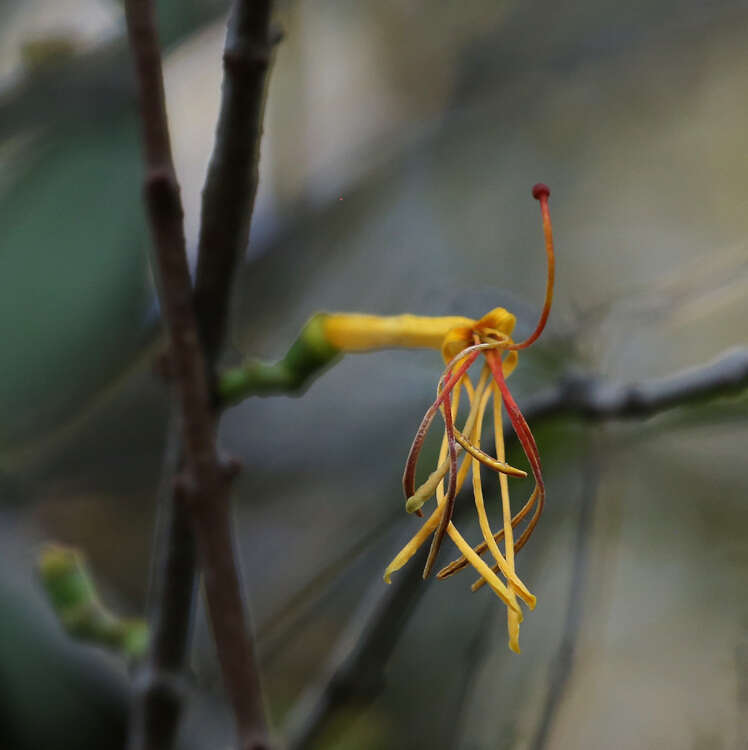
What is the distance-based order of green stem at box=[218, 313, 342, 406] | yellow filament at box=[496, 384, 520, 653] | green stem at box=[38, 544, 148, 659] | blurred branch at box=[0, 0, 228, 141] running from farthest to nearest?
blurred branch at box=[0, 0, 228, 141] < green stem at box=[38, 544, 148, 659] < green stem at box=[218, 313, 342, 406] < yellow filament at box=[496, 384, 520, 653]

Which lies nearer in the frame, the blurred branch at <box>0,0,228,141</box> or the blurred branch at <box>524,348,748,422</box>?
the blurred branch at <box>524,348,748,422</box>

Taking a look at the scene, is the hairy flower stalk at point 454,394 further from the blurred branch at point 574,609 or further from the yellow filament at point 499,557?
the blurred branch at point 574,609

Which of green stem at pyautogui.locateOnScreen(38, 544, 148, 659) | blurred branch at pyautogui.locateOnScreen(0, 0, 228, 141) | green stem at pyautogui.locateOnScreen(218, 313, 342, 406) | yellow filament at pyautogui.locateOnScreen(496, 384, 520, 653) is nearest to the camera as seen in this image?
yellow filament at pyautogui.locateOnScreen(496, 384, 520, 653)

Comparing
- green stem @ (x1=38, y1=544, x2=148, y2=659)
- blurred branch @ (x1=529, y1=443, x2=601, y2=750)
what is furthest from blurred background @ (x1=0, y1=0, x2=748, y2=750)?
green stem @ (x1=38, y1=544, x2=148, y2=659)

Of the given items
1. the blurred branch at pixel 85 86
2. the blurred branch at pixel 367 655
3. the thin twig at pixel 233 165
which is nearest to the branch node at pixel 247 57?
the thin twig at pixel 233 165

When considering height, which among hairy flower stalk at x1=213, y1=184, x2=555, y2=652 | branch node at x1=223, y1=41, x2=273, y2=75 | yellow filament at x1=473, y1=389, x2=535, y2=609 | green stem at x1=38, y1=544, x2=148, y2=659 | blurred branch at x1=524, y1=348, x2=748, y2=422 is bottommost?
green stem at x1=38, y1=544, x2=148, y2=659

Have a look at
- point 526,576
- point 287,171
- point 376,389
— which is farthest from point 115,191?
point 526,576

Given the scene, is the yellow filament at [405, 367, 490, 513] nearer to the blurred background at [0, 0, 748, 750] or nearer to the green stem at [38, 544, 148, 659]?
the blurred background at [0, 0, 748, 750]

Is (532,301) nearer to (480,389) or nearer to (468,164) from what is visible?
(468,164)
